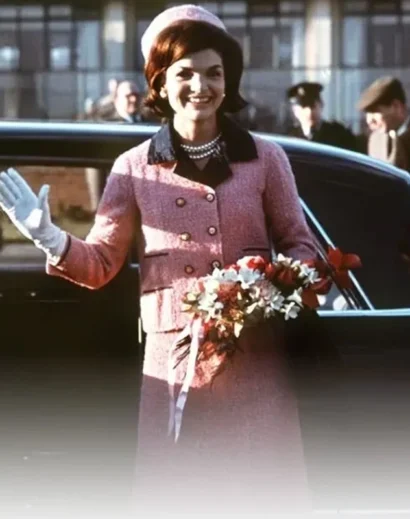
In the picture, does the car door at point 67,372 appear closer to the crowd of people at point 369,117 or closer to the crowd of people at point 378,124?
the crowd of people at point 369,117

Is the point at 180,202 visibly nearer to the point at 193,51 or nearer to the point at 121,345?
the point at 193,51

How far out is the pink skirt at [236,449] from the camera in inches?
174

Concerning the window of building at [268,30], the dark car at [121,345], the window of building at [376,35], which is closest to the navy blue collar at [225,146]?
the dark car at [121,345]

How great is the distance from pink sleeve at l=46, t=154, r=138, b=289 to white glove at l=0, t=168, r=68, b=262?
7 cm

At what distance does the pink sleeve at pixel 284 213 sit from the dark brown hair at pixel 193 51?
194mm

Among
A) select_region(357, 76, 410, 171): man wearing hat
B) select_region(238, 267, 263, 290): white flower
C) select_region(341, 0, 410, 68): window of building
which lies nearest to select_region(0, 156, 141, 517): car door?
select_region(238, 267, 263, 290): white flower

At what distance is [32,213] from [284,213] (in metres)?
0.61

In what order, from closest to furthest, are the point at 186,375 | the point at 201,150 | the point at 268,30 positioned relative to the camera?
the point at 186,375, the point at 201,150, the point at 268,30

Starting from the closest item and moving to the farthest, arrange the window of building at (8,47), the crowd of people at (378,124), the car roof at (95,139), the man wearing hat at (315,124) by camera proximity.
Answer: the car roof at (95,139)
the crowd of people at (378,124)
the man wearing hat at (315,124)
the window of building at (8,47)

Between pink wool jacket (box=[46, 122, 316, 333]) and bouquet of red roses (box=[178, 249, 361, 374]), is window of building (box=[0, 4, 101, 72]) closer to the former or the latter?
pink wool jacket (box=[46, 122, 316, 333])

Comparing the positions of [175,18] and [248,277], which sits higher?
[175,18]

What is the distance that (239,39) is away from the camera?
113 feet

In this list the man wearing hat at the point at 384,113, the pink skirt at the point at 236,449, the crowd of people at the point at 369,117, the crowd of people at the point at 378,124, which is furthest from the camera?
the man wearing hat at the point at 384,113

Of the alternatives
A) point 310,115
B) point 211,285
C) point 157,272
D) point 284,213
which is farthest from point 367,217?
point 310,115
